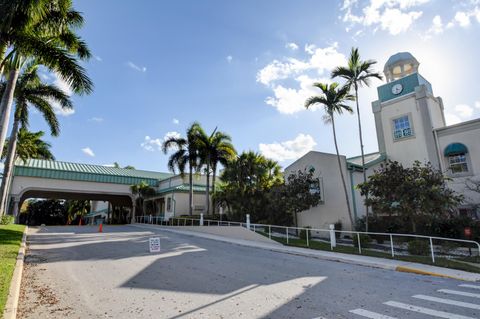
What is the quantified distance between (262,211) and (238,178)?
3.44 m

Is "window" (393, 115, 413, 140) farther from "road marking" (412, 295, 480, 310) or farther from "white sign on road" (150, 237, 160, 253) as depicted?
"white sign on road" (150, 237, 160, 253)

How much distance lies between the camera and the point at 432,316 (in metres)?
4.68

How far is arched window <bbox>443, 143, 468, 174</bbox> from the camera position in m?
17.7

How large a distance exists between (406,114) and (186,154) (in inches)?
776

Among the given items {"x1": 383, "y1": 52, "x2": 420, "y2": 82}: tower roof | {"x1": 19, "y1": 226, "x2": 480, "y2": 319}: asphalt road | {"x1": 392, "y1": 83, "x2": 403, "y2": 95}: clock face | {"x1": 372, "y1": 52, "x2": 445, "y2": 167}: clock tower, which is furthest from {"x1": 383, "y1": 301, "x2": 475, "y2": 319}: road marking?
{"x1": 383, "y1": 52, "x2": 420, "y2": 82}: tower roof

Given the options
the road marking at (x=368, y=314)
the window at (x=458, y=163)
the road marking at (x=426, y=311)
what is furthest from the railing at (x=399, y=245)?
the window at (x=458, y=163)

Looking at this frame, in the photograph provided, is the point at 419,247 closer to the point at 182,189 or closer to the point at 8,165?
the point at 8,165

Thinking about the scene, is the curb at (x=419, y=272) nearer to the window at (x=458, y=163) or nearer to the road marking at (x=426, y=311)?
the road marking at (x=426, y=311)

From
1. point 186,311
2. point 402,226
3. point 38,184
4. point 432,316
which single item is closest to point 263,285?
point 186,311

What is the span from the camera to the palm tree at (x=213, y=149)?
27547 mm

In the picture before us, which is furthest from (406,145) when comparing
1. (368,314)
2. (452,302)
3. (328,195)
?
(368,314)

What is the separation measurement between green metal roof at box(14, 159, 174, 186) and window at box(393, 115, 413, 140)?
3284cm

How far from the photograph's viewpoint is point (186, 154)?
28766 millimetres

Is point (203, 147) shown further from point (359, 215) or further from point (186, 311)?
point (186, 311)
